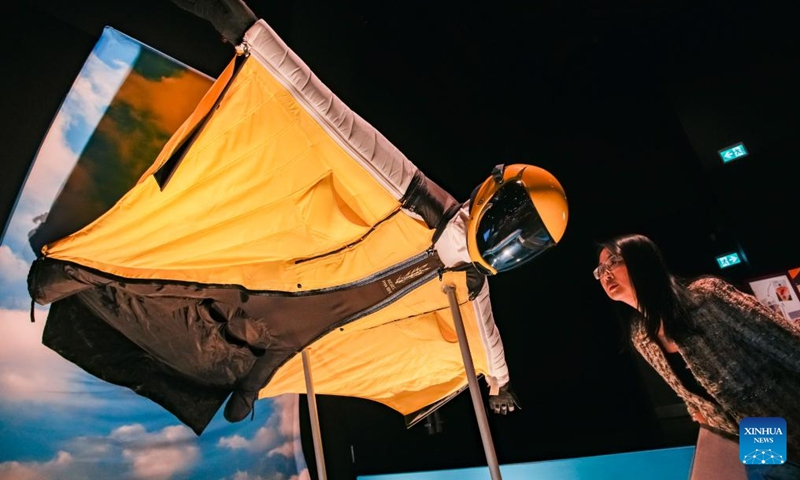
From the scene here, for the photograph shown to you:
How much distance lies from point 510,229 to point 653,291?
2.03ft

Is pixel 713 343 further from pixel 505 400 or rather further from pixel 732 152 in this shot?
pixel 732 152

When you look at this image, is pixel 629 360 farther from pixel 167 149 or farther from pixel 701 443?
pixel 167 149

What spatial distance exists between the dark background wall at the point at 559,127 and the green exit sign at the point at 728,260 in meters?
0.03

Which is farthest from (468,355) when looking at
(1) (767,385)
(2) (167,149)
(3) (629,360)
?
(3) (629,360)

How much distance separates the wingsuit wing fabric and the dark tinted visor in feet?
0.27

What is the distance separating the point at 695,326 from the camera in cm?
124

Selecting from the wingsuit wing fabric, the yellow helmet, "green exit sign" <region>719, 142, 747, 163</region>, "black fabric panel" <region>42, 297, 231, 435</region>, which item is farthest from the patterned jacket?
"black fabric panel" <region>42, 297, 231, 435</region>

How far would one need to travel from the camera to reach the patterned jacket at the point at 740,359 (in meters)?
1.09

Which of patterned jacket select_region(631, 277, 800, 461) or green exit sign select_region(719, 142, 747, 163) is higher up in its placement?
green exit sign select_region(719, 142, 747, 163)

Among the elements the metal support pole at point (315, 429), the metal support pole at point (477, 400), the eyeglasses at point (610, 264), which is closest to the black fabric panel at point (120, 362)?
the metal support pole at point (315, 429)

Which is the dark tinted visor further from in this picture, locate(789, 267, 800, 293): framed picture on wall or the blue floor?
locate(789, 267, 800, 293): framed picture on wall

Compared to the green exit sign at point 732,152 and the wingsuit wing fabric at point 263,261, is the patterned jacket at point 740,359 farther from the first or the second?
the green exit sign at point 732,152

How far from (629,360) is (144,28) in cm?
275

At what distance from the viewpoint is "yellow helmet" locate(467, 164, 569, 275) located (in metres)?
1.03
